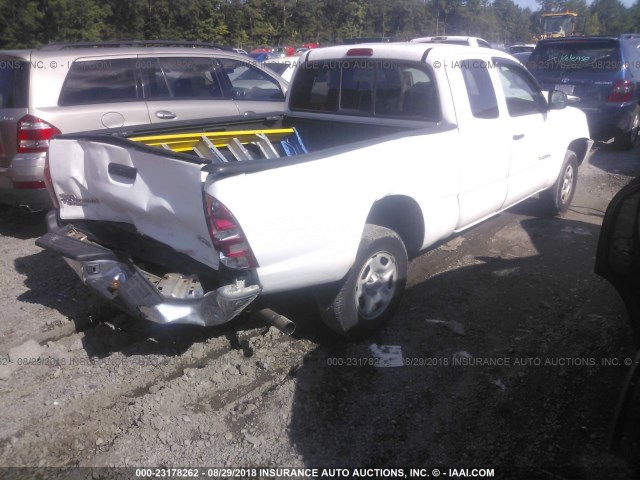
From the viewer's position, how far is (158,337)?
3996 millimetres

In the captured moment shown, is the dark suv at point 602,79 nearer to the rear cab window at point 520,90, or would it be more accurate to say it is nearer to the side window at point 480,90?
the rear cab window at point 520,90

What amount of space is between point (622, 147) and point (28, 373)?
10012mm

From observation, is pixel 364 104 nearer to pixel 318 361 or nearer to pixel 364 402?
pixel 318 361

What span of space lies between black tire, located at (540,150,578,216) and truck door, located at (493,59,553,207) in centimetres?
46

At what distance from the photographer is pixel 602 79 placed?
9.30 meters

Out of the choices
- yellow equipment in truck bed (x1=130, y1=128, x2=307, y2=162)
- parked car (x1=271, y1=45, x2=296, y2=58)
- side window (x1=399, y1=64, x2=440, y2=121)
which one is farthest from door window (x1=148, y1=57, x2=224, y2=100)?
parked car (x1=271, y1=45, x2=296, y2=58)

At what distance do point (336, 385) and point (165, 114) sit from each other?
4228 millimetres

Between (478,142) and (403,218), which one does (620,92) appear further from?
(403,218)

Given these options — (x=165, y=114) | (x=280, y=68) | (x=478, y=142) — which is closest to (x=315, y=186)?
(x=478, y=142)

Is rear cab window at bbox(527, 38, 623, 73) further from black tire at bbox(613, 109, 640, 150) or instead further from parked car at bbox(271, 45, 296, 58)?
parked car at bbox(271, 45, 296, 58)

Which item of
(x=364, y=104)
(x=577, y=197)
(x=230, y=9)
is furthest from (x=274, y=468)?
(x=230, y=9)

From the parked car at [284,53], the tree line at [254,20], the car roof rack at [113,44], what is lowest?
the parked car at [284,53]

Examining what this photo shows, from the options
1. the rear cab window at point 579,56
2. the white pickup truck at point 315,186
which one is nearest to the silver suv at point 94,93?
the white pickup truck at point 315,186

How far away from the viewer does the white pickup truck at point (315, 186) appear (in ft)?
9.96
